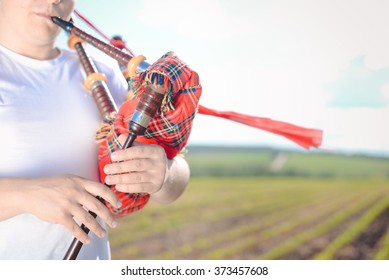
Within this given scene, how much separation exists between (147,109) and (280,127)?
9.7 inches

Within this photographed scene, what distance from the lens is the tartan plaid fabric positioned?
Result: 536 millimetres

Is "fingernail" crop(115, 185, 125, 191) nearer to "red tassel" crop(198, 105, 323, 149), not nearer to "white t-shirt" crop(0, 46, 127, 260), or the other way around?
"white t-shirt" crop(0, 46, 127, 260)

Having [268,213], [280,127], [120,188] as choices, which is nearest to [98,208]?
[120,188]

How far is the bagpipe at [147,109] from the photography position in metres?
0.53

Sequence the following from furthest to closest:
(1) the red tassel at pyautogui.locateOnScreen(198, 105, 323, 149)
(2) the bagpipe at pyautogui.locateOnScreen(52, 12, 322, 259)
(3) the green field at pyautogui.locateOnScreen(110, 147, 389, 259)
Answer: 1. (3) the green field at pyautogui.locateOnScreen(110, 147, 389, 259)
2. (1) the red tassel at pyautogui.locateOnScreen(198, 105, 323, 149)
3. (2) the bagpipe at pyautogui.locateOnScreen(52, 12, 322, 259)

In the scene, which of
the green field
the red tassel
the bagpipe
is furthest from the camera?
the green field

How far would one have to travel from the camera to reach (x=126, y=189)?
57 centimetres

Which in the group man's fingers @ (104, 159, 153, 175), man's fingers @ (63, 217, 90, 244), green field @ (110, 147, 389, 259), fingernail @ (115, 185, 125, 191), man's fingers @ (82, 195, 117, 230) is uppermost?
man's fingers @ (104, 159, 153, 175)

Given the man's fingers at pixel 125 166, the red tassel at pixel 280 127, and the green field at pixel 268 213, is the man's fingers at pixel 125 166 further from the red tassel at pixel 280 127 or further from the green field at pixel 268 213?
the green field at pixel 268 213

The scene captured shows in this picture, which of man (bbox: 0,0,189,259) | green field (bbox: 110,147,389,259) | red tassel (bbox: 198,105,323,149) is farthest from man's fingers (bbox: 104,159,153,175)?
green field (bbox: 110,147,389,259)

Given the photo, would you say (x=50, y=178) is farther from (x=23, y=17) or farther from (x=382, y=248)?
(x=382, y=248)

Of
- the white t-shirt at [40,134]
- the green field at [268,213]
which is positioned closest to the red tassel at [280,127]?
the white t-shirt at [40,134]
